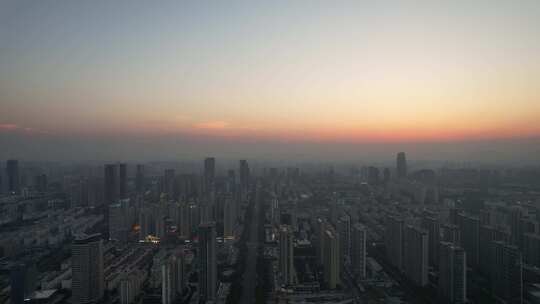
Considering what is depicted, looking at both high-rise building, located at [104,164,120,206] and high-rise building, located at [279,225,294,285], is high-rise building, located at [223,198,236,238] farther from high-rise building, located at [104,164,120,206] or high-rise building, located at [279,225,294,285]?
high-rise building, located at [104,164,120,206]

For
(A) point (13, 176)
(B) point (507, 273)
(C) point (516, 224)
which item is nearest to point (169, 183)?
(A) point (13, 176)

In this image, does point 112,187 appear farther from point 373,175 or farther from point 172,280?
point 373,175

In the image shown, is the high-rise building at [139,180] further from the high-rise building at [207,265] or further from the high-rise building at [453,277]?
the high-rise building at [453,277]

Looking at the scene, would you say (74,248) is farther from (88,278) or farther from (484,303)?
(484,303)

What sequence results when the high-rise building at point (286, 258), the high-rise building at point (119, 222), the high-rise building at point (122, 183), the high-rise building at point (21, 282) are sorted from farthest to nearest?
1. the high-rise building at point (122, 183)
2. the high-rise building at point (119, 222)
3. the high-rise building at point (286, 258)
4. the high-rise building at point (21, 282)

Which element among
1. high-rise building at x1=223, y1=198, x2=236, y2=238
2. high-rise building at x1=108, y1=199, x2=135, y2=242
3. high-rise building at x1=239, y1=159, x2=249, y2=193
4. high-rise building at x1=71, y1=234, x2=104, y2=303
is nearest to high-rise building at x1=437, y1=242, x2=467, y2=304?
high-rise building at x1=223, y1=198, x2=236, y2=238

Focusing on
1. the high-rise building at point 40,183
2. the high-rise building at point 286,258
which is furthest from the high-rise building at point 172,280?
the high-rise building at point 40,183

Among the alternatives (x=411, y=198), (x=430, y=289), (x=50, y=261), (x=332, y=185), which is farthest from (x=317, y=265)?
(x=332, y=185)
